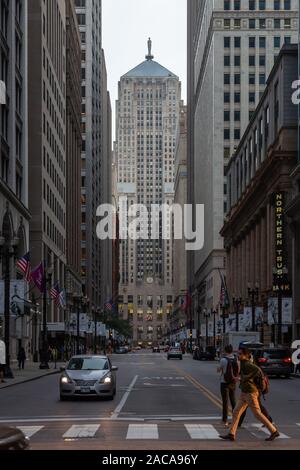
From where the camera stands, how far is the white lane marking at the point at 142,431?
17047 mm

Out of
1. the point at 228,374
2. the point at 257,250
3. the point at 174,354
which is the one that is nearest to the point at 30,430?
the point at 228,374

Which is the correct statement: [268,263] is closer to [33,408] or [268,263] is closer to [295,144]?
[295,144]

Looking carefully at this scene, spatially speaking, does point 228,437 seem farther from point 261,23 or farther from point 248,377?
point 261,23

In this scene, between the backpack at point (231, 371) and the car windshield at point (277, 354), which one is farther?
the car windshield at point (277, 354)

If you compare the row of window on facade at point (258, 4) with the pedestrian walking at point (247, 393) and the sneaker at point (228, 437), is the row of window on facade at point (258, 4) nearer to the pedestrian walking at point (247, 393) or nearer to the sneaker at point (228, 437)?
the pedestrian walking at point (247, 393)

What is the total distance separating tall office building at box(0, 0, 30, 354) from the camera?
65188mm

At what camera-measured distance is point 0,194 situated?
61344 mm

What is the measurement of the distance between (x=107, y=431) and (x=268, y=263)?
77.2 meters

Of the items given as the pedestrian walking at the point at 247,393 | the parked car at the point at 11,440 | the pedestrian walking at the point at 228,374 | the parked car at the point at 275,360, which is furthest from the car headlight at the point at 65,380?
the parked car at the point at 11,440

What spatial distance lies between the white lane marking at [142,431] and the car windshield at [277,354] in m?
27.6

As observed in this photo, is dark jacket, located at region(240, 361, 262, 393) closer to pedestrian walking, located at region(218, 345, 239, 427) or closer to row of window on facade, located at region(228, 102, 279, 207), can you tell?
pedestrian walking, located at region(218, 345, 239, 427)

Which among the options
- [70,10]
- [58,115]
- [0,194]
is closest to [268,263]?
[58,115]

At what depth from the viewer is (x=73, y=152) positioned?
134 m

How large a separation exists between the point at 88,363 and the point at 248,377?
14.0 m
